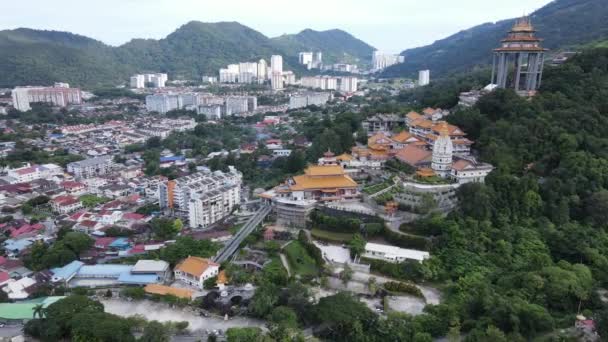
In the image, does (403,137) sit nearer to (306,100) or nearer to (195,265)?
(195,265)

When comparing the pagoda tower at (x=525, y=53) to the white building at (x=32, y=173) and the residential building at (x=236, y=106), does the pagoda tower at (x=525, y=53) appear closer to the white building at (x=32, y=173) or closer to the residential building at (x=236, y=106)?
the white building at (x=32, y=173)

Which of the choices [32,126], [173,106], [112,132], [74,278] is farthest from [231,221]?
[173,106]

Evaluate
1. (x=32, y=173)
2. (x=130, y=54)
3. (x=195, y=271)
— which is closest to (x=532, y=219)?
(x=195, y=271)

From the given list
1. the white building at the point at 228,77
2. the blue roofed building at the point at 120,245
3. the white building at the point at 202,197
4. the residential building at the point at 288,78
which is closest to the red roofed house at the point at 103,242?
the blue roofed building at the point at 120,245

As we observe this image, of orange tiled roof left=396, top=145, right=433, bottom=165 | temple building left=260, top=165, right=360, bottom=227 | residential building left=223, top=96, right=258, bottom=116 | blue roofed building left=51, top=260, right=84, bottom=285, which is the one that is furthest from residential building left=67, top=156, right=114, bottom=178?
residential building left=223, top=96, right=258, bottom=116

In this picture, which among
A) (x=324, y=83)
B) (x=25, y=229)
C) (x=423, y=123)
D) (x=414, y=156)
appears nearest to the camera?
(x=25, y=229)

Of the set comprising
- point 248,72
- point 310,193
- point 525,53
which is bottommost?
point 310,193

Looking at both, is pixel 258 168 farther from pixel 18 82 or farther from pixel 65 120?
pixel 18 82
